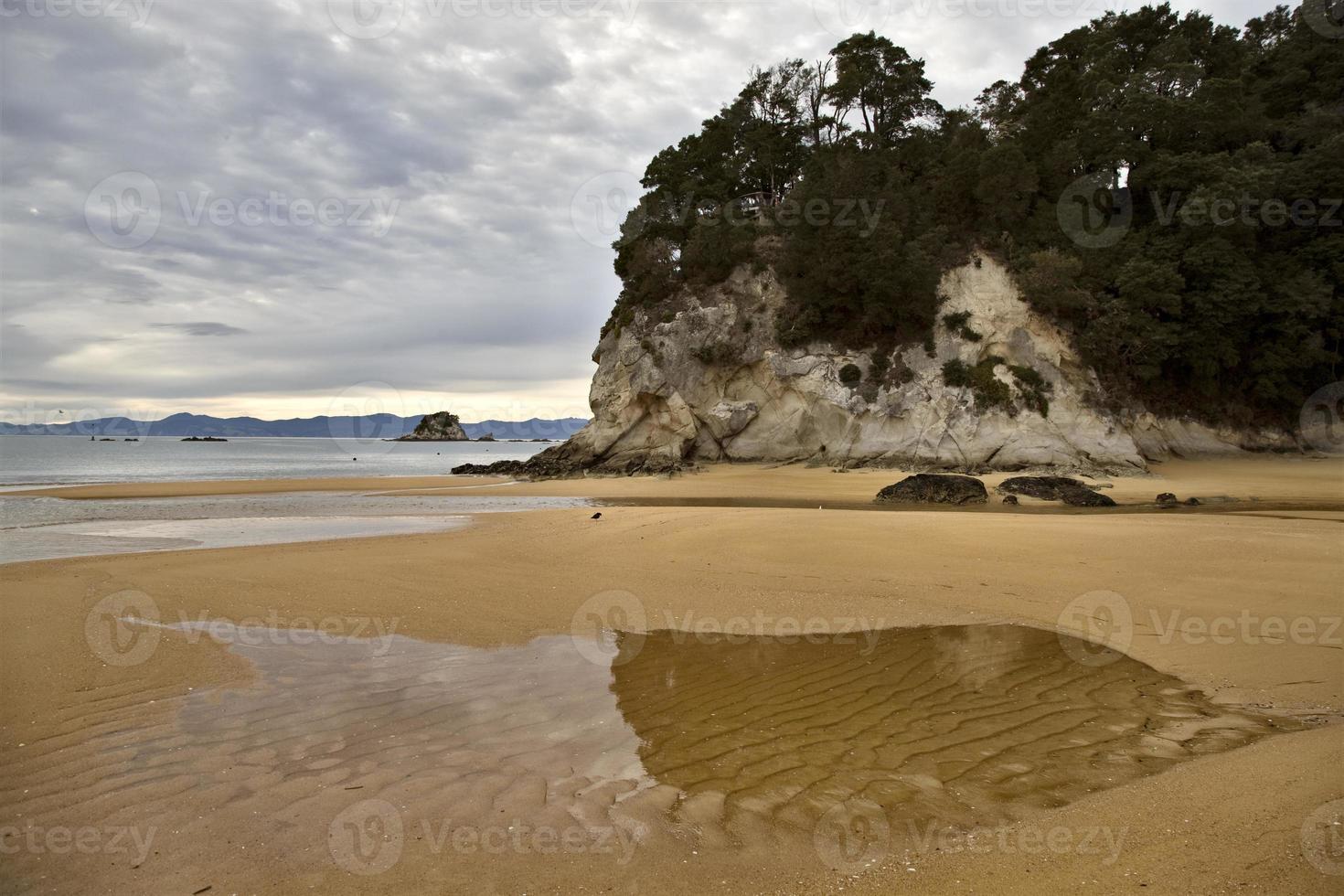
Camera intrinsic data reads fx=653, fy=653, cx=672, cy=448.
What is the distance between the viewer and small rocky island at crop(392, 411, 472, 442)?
435 feet

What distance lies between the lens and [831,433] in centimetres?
3209

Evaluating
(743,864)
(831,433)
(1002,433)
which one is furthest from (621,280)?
(743,864)

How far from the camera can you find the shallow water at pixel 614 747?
3436 millimetres

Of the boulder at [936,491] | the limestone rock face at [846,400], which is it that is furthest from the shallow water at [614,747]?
the limestone rock face at [846,400]

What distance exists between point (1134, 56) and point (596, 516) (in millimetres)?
39214

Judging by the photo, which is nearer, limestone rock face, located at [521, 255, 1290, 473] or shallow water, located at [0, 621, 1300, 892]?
shallow water, located at [0, 621, 1300, 892]

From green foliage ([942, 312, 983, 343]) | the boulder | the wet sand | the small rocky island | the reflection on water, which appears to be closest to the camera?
the wet sand
